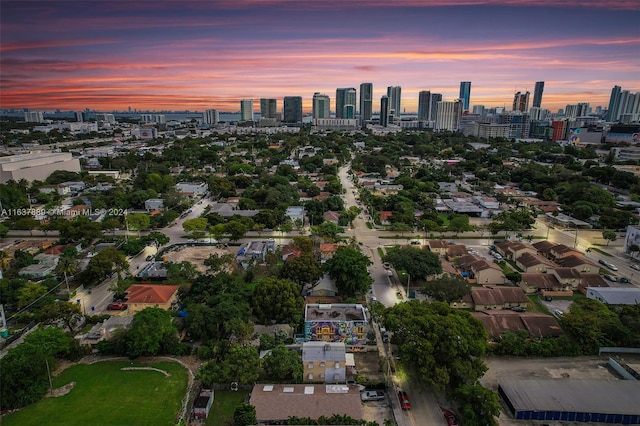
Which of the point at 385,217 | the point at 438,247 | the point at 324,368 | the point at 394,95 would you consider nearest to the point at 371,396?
the point at 324,368

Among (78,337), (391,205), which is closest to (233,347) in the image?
(78,337)

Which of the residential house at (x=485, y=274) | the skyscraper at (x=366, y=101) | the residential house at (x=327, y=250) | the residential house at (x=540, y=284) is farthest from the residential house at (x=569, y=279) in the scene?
the skyscraper at (x=366, y=101)

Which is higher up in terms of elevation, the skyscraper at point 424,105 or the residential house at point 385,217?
the skyscraper at point 424,105

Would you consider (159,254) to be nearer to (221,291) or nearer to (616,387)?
(221,291)

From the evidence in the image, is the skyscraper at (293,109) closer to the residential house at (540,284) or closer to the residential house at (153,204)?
the residential house at (153,204)

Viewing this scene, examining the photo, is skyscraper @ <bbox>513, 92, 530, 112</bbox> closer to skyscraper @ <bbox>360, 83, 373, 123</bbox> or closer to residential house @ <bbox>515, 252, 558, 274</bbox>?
skyscraper @ <bbox>360, 83, 373, 123</bbox>

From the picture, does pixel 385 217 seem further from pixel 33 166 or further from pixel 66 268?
pixel 33 166

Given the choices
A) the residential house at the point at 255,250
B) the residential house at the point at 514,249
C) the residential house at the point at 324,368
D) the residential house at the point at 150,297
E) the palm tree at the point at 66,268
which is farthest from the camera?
the residential house at the point at 514,249
